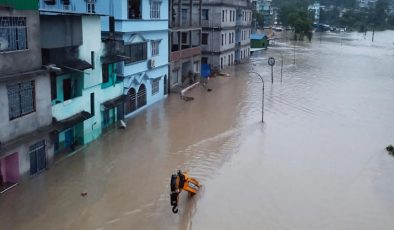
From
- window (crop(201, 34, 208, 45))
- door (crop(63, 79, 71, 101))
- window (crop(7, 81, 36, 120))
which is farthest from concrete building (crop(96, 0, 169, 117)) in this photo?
window (crop(201, 34, 208, 45))

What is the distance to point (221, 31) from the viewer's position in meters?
46.8

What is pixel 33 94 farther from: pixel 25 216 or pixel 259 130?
pixel 259 130

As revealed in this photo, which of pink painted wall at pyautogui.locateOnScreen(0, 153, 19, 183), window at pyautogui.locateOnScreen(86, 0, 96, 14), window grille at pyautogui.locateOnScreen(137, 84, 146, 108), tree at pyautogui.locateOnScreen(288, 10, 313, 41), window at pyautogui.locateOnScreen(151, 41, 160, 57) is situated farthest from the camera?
tree at pyautogui.locateOnScreen(288, 10, 313, 41)

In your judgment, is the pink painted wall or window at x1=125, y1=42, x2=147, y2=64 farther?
window at x1=125, y1=42, x2=147, y2=64

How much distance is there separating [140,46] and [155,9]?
3.42 metres

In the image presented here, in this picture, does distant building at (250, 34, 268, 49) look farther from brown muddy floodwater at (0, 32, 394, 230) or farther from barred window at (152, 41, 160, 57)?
barred window at (152, 41, 160, 57)

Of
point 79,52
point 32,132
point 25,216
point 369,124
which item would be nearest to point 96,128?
point 79,52

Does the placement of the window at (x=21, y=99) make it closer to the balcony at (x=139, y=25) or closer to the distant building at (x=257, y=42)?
the balcony at (x=139, y=25)

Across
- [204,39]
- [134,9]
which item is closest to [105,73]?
[134,9]

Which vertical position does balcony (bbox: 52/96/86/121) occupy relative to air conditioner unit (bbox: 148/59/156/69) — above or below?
below

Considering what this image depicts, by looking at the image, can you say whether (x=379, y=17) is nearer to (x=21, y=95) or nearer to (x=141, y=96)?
(x=141, y=96)

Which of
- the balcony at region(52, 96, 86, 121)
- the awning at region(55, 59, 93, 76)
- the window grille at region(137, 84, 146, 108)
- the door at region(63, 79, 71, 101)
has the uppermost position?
the awning at region(55, 59, 93, 76)

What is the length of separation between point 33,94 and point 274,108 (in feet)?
59.1

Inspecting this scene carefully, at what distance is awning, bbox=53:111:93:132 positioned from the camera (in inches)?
714
